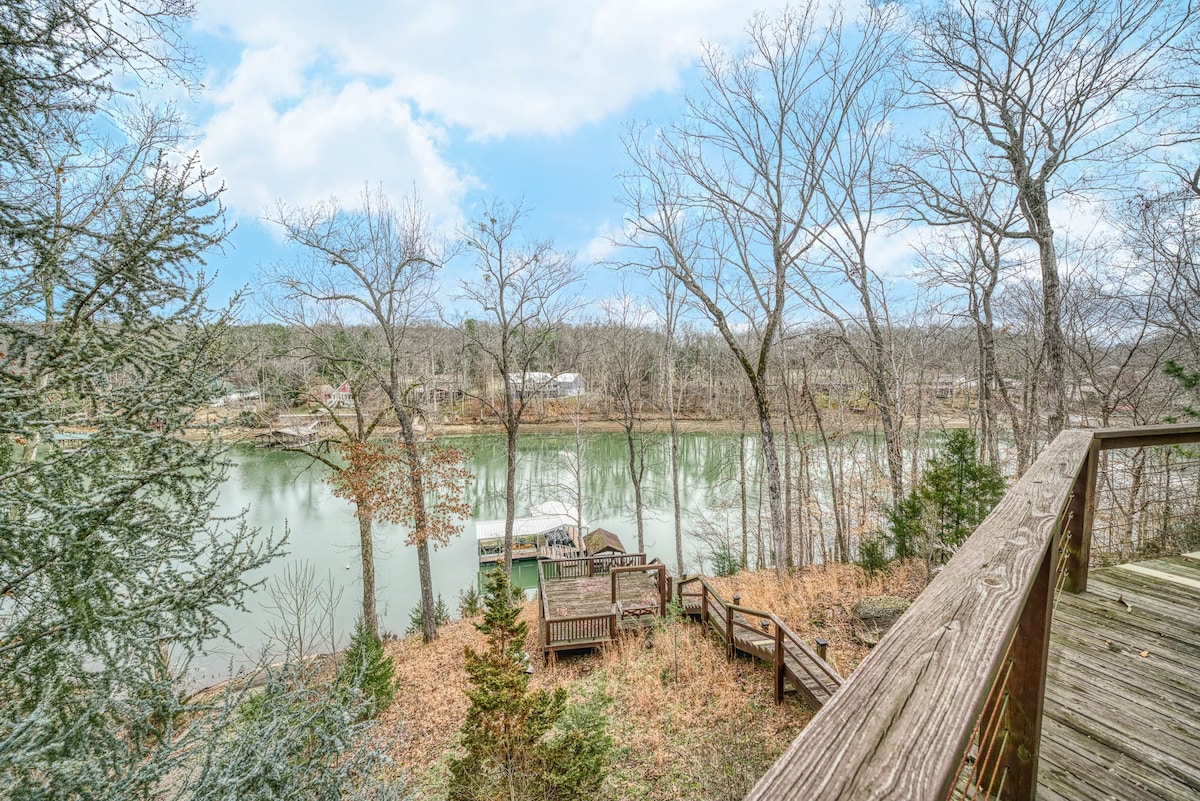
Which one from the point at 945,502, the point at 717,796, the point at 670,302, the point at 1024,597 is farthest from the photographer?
the point at 670,302

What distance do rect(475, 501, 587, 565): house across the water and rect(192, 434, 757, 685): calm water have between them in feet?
2.65

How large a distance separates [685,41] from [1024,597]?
36.9 ft

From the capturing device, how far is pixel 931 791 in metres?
0.55

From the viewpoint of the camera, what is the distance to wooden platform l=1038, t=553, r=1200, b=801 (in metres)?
1.70

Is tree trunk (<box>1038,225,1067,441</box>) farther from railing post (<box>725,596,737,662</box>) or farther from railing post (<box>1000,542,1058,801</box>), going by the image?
railing post (<box>1000,542,1058,801</box>)

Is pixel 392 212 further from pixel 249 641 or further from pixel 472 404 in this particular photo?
pixel 472 404

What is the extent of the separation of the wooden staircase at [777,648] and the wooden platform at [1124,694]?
2807 millimetres

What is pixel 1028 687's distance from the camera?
1.24 m

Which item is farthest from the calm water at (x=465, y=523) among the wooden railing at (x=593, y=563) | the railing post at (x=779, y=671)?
the railing post at (x=779, y=671)

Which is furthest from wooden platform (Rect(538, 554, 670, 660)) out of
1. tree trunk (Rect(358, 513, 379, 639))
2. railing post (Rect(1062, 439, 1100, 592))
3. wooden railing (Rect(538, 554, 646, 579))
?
railing post (Rect(1062, 439, 1100, 592))

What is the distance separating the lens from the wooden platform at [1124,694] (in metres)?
1.70

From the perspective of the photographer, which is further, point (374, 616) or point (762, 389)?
point (374, 616)

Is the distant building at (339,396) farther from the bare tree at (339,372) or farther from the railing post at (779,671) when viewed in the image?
the railing post at (779,671)

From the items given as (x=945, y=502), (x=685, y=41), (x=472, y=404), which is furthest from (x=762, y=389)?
(x=472, y=404)
